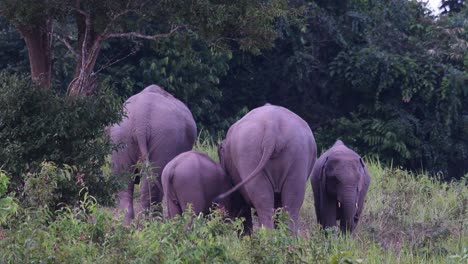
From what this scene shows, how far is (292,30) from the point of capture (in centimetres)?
1931

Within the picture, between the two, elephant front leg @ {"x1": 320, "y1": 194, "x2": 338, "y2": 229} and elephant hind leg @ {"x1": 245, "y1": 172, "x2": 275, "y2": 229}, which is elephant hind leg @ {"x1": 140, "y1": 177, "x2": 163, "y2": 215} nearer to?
elephant hind leg @ {"x1": 245, "y1": 172, "x2": 275, "y2": 229}

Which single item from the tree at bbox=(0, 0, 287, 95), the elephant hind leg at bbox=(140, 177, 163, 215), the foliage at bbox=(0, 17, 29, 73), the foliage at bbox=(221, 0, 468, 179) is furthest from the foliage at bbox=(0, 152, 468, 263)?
the foliage at bbox=(0, 17, 29, 73)

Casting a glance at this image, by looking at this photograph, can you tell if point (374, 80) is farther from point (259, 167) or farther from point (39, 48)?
point (259, 167)

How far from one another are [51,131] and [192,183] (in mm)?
1690

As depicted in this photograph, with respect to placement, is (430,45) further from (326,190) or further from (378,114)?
(326,190)

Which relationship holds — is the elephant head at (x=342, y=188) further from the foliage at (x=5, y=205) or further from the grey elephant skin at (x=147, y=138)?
the foliage at (x=5, y=205)

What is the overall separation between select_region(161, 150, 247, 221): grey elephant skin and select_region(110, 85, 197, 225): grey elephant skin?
1053mm

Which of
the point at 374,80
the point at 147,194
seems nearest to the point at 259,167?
the point at 147,194

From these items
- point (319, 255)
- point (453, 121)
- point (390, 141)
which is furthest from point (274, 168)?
point (453, 121)

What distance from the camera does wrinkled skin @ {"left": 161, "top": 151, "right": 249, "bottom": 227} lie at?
10148mm

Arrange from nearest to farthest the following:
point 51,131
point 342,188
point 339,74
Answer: point 51,131 < point 342,188 < point 339,74

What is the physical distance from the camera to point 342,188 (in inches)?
427

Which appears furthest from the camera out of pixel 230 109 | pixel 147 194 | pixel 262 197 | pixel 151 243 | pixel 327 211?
pixel 230 109

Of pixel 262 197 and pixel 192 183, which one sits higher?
pixel 192 183
